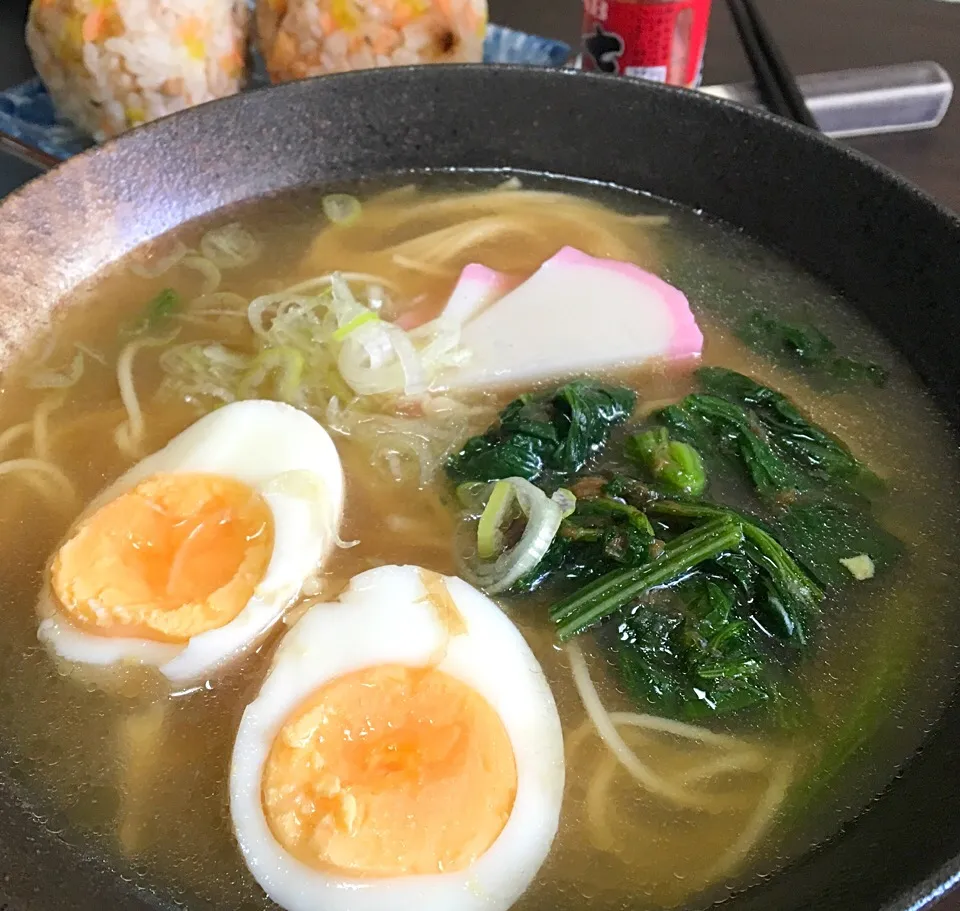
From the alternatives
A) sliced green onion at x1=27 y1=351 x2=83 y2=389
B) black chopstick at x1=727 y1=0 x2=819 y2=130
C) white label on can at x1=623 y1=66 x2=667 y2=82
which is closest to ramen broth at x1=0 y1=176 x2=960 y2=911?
sliced green onion at x1=27 y1=351 x2=83 y2=389

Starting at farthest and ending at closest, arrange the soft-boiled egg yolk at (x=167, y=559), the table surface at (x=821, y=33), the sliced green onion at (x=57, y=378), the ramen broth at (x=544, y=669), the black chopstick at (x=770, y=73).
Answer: the table surface at (x=821, y=33) < the black chopstick at (x=770, y=73) < the sliced green onion at (x=57, y=378) < the soft-boiled egg yolk at (x=167, y=559) < the ramen broth at (x=544, y=669)

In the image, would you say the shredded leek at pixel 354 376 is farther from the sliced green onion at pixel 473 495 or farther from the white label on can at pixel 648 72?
the white label on can at pixel 648 72

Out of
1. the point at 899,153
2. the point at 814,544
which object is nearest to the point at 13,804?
the point at 814,544

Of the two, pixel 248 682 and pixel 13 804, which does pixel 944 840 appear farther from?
pixel 13 804

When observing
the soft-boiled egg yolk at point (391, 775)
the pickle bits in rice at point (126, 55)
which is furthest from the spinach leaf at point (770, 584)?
the pickle bits in rice at point (126, 55)

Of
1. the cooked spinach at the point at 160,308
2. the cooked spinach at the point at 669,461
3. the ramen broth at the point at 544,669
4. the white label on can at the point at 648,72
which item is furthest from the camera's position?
the white label on can at the point at 648,72

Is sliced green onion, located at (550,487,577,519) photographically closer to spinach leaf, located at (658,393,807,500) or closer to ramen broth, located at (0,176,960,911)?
ramen broth, located at (0,176,960,911)
